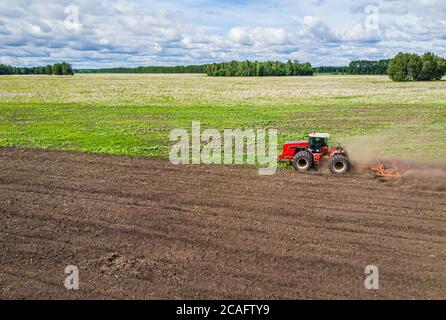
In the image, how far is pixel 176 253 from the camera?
7.64 m

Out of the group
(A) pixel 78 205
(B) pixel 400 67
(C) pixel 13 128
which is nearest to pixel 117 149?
(A) pixel 78 205

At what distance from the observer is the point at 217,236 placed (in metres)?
8.27

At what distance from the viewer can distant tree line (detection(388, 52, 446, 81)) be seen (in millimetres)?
79812

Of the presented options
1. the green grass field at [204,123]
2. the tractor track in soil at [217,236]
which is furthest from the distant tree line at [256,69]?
the tractor track in soil at [217,236]

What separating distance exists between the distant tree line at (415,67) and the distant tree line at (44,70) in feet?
343

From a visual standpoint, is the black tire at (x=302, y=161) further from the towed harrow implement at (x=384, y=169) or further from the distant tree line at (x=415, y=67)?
the distant tree line at (x=415, y=67)

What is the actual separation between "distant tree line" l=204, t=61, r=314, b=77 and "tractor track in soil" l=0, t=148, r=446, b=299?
119012 mm

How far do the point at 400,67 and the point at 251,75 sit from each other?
55779mm

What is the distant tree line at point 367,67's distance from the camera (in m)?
148

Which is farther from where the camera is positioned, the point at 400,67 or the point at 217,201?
the point at 400,67

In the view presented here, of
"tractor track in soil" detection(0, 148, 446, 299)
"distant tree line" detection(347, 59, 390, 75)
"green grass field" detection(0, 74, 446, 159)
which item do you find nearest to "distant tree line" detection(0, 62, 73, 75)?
"distant tree line" detection(347, 59, 390, 75)

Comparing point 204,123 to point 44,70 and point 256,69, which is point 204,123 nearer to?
point 256,69
